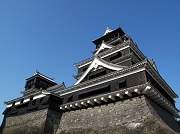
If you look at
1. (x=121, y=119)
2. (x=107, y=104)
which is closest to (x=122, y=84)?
(x=107, y=104)

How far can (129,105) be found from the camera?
1180 centimetres

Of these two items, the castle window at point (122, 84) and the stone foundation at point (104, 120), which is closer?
the stone foundation at point (104, 120)

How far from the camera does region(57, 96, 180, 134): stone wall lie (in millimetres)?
10046

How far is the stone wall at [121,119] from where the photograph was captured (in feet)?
33.0

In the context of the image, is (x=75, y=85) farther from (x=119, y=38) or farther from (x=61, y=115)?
(x=119, y=38)

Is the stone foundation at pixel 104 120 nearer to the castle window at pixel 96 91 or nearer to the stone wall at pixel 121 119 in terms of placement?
the stone wall at pixel 121 119

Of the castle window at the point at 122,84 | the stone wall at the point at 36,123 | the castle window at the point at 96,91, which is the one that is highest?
the castle window at the point at 122,84

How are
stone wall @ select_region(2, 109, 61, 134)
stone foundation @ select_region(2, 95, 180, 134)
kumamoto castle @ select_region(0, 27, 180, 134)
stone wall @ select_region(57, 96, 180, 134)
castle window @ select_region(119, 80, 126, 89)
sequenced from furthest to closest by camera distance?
stone wall @ select_region(2, 109, 61, 134) < castle window @ select_region(119, 80, 126, 89) < kumamoto castle @ select_region(0, 27, 180, 134) < stone foundation @ select_region(2, 95, 180, 134) < stone wall @ select_region(57, 96, 180, 134)

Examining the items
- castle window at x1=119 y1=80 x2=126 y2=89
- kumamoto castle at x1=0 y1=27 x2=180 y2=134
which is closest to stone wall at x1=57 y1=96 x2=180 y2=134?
kumamoto castle at x1=0 y1=27 x2=180 y2=134

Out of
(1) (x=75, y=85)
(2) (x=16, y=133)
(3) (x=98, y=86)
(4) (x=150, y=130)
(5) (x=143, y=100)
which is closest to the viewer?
(4) (x=150, y=130)

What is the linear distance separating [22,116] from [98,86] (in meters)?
11.4

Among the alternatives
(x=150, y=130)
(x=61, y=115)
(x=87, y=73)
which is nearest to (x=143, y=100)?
(x=150, y=130)

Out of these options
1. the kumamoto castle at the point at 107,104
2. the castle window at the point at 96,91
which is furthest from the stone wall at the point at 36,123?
the castle window at the point at 96,91

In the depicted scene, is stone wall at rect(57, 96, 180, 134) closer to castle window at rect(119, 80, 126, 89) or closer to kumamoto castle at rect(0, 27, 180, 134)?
kumamoto castle at rect(0, 27, 180, 134)
